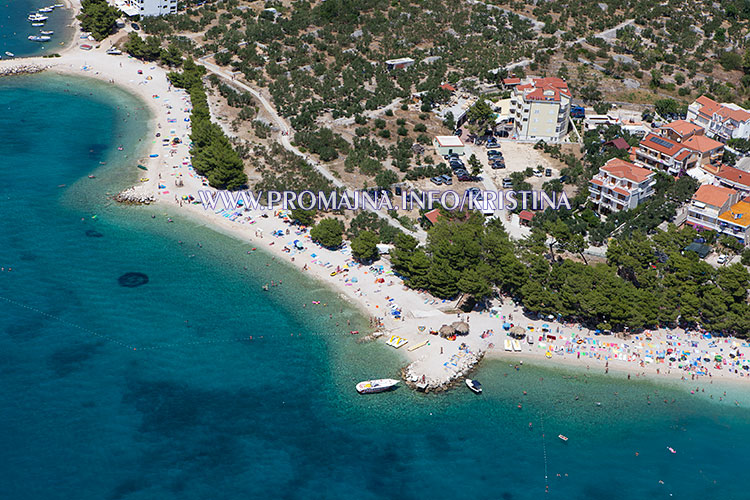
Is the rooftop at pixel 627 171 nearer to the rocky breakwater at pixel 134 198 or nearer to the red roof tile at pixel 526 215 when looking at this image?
the red roof tile at pixel 526 215

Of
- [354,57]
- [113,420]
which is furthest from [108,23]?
[113,420]

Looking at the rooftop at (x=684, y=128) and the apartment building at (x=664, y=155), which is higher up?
the rooftop at (x=684, y=128)

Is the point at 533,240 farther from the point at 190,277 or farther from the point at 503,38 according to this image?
the point at 503,38

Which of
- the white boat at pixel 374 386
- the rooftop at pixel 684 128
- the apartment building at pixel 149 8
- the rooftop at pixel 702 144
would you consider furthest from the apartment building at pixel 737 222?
the apartment building at pixel 149 8

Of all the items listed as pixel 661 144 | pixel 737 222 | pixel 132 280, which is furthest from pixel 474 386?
pixel 661 144

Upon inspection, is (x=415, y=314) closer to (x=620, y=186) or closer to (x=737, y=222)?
(x=620, y=186)

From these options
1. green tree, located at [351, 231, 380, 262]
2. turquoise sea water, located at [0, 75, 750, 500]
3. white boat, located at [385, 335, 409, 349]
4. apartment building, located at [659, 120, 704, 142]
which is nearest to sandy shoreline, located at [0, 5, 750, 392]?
white boat, located at [385, 335, 409, 349]
